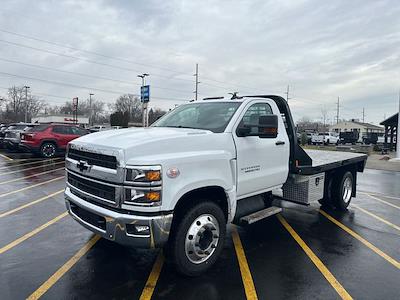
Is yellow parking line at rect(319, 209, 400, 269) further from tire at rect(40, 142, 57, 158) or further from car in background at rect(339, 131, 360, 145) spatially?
car in background at rect(339, 131, 360, 145)

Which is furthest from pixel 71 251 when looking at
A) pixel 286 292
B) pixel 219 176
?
pixel 286 292

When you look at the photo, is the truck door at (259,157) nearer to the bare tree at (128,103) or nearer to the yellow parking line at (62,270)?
the yellow parking line at (62,270)

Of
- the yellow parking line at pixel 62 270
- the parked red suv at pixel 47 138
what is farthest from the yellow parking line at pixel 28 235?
the parked red suv at pixel 47 138

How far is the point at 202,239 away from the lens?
4020 mm

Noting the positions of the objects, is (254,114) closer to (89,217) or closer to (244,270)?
(244,270)

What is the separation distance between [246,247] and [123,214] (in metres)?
2.30

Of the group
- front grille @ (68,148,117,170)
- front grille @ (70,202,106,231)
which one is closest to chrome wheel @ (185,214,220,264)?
front grille @ (70,202,106,231)

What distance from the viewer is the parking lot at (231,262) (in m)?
3.68

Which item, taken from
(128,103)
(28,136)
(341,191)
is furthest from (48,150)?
(128,103)

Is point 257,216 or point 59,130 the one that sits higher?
point 59,130

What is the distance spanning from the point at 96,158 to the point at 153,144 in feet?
2.35

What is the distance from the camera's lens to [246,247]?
16.5 ft

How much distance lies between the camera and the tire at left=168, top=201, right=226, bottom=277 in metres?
A: 3.75

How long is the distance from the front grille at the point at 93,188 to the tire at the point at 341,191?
5.47m
